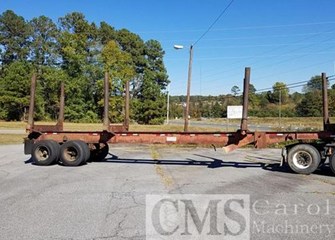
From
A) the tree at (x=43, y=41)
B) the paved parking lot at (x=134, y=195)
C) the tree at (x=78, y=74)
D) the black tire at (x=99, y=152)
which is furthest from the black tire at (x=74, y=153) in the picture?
the tree at (x=43, y=41)

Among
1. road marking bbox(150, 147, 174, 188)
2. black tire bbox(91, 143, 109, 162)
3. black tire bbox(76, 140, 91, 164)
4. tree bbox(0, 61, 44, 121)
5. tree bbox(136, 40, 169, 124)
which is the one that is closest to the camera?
road marking bbox(150, 147, 174, 188)

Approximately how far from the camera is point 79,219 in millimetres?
6402

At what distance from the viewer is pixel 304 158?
11.9 meters

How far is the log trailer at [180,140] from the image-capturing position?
11.9 metres

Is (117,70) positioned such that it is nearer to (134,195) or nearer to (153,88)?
(153,88)

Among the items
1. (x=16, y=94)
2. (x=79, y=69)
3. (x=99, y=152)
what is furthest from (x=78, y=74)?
(x=99, y=152)

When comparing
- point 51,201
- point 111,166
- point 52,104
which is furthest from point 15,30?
point 51,201

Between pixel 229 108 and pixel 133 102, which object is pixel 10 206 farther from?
pixel 133 102

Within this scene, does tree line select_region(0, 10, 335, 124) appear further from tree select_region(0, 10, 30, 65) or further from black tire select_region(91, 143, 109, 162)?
black tire select_region(91, 143, 109, 162)

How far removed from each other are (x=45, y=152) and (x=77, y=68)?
58.7m

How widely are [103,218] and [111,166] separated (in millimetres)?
7049

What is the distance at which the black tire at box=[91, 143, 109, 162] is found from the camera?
49.2ft

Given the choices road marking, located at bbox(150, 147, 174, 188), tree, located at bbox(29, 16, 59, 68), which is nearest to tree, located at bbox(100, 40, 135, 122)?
tree, located at bbox(29, 16, 59, 68)

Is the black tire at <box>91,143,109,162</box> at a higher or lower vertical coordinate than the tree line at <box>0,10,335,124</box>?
lower
